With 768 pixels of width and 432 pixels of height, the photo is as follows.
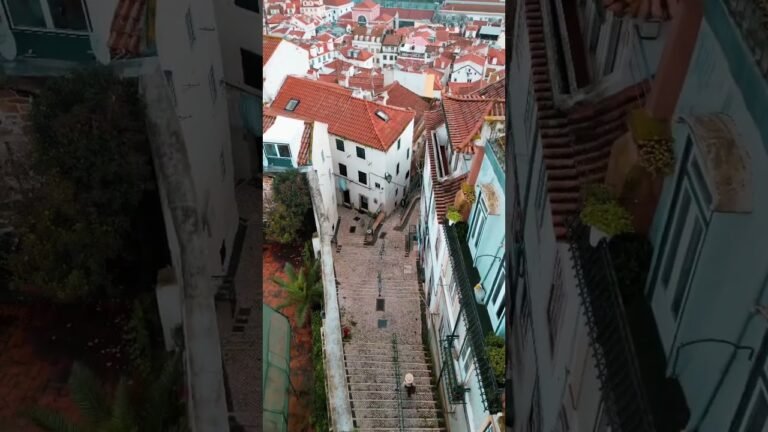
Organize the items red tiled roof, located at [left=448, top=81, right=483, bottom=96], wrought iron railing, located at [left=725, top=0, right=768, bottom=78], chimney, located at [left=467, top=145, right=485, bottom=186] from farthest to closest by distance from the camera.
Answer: red tiled roof, located at [left=448, top=81, right=483, bottom=96]
chimney, located at [left=467, top=145, right=485, bottom=186]
wrought iron railing, located at [left=725, top=0, right=768, bottom=78]

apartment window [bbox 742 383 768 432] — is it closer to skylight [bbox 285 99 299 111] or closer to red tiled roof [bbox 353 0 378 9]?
skylight [bbox 285 99 299 111]

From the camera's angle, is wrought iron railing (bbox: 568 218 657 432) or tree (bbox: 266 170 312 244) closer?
wrought iron railing (bbox: 568 218 657 432)

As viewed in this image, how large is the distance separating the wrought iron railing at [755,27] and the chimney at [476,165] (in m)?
4.18

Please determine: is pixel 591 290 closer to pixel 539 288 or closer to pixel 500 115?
pixel 539 288

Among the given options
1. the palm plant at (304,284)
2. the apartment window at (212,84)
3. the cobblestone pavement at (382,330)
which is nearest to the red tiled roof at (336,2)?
the cobblestone pavement at (382,330)

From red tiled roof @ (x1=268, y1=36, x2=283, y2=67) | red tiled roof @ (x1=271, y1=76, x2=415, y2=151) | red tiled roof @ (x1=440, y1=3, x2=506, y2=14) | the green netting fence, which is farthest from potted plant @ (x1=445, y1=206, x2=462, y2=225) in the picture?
red tiled roof @ (x1=440, y1=3, x2=506, y2=14)

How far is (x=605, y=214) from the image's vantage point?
3.64ft

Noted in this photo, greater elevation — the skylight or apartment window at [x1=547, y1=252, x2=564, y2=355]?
the skylight

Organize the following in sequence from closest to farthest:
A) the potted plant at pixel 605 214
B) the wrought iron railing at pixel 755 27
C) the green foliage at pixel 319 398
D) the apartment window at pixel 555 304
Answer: the wrought iron railing at pixel 755 27, the potted plant at pixel 605 214, the apartment window at pixel 555 304, the green foliage at pixel 319 398

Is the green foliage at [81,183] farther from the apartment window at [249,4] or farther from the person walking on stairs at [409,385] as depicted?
the person walking on stairs at [409,385]

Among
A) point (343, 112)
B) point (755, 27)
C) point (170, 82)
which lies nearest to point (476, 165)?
point (170, 82)

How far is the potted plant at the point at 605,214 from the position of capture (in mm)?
1098

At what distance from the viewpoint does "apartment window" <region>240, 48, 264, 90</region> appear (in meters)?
1.96

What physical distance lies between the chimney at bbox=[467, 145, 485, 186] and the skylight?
10.5ft
